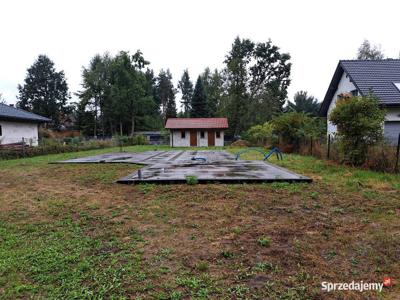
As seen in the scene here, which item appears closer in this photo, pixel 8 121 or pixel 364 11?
pixel 364 11

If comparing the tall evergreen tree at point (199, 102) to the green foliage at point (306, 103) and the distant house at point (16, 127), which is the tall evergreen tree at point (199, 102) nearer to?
the green foliage at point (306, 103)

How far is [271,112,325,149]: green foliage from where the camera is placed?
13.5 meters

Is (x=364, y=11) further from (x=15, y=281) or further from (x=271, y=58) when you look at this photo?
(x=271, y=58)

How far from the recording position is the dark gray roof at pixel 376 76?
41.3 feet

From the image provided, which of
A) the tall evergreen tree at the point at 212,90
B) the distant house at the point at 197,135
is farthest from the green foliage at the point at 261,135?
the tall evergreen tree at the point at 212,90

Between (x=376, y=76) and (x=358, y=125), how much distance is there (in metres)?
8.40

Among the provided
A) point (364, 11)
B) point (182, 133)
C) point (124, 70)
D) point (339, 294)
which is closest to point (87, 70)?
point (124, 70)

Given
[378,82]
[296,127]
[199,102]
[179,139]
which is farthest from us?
[199,102]

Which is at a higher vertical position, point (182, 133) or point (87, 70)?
point (87, 70)

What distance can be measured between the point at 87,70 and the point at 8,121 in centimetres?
2514

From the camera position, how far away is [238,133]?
34.4 m

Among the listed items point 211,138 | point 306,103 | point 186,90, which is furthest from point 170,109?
point 306,103

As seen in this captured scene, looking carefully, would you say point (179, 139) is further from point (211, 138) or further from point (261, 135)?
point (261, 135)

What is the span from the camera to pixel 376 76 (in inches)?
547
